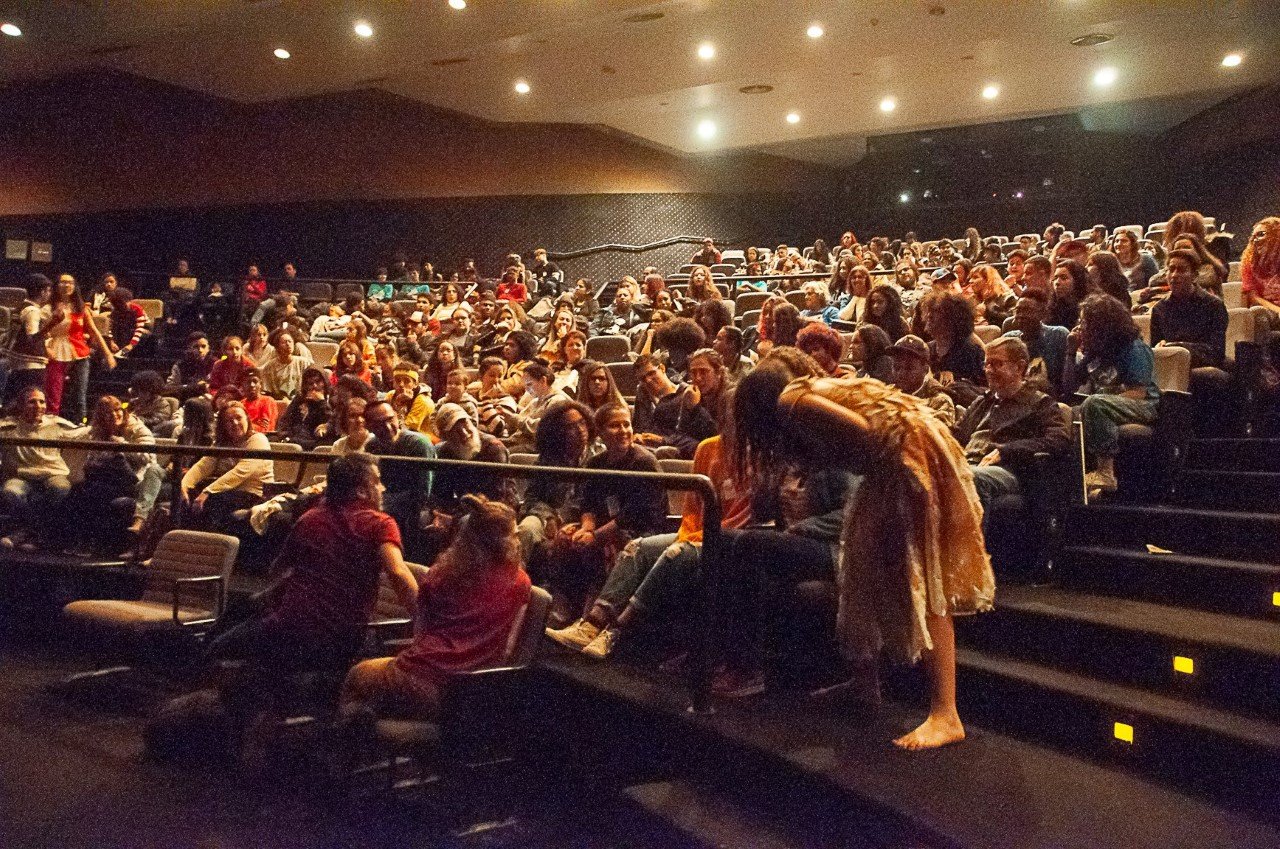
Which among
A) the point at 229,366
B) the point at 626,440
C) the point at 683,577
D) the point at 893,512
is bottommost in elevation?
the point at 683,577

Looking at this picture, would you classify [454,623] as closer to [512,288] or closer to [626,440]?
[626,440]

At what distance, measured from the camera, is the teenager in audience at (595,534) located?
3324 millimetres

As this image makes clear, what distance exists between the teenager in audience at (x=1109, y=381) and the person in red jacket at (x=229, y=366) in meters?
6.09

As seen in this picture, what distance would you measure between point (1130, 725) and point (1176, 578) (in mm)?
823

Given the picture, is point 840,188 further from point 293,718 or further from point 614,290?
point 293,718

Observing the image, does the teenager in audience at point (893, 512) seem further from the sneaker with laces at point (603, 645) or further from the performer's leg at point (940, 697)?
the sneaker with laces at point (603, 645)

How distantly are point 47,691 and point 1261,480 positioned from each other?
190 inches

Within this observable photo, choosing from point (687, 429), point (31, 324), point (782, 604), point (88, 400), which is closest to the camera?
point (782, 604)

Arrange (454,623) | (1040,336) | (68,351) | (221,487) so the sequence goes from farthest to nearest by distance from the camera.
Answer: (68,351), (221,487), (1040,336), (454,623)

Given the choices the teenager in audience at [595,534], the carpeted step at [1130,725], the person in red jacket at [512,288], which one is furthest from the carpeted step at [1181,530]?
the person in red jacket at [512,288]

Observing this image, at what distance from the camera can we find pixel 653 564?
3355mm

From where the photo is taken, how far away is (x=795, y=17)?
11.9 meters

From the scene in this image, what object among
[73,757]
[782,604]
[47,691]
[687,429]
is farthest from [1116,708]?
[47,691]

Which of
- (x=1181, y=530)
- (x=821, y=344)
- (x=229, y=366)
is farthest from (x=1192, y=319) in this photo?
(x=229, y=366)
